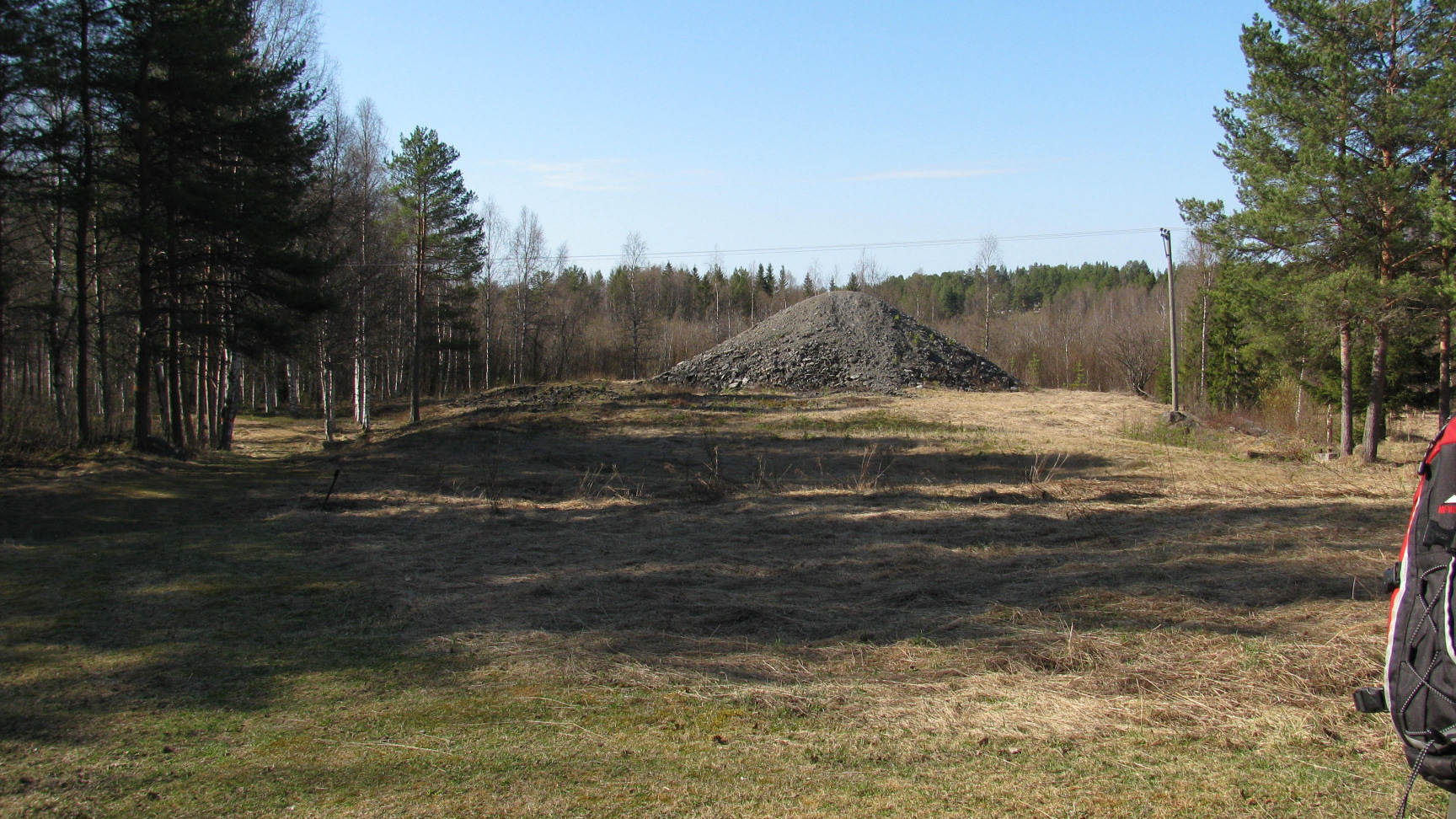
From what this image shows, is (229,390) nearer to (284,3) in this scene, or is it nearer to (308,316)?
(308,316)

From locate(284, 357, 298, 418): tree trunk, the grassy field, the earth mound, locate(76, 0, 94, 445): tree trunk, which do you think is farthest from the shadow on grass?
the earth mound

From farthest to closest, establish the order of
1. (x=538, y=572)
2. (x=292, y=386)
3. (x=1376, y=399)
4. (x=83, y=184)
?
(x=292, y=386)
(x=1376, y=399)
(x=83, y=184)
(x=538, y=572)

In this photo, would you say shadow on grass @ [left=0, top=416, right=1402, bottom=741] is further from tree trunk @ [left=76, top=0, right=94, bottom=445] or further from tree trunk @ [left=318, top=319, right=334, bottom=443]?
tree trunk @ [left=318, top=319, right=334, bottom=443]

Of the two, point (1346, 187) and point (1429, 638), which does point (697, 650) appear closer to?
point (1429, 638)

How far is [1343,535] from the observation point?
862 centimetres

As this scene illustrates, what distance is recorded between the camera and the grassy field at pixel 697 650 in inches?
132

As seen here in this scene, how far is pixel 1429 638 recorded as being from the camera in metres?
1.81

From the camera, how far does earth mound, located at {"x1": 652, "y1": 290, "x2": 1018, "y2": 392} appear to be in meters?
37.2

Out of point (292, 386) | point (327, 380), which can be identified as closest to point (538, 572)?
point (327, 380)

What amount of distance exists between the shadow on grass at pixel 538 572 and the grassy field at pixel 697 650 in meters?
0.05

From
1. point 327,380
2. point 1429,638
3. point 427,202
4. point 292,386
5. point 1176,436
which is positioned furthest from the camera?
point 292,386

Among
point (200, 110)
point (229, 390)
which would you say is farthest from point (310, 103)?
point (229, 390)

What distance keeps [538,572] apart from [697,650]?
278cm

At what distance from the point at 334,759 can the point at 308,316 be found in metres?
15.7
